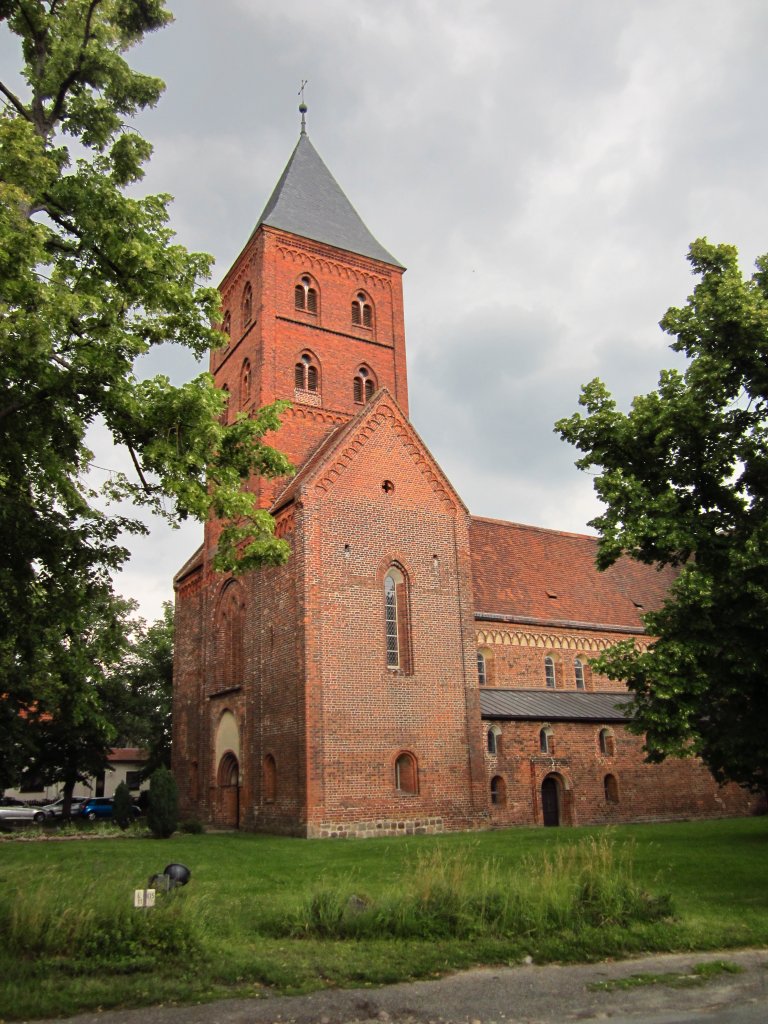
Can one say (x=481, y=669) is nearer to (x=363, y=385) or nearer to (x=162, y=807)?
(x=363, y=385)

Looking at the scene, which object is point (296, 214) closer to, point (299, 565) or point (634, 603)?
point (299, 565)

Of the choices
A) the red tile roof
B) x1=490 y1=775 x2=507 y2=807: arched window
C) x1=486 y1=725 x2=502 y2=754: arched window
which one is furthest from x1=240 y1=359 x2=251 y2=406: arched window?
x1=490 y1=775 x2=507 y2=807: arched window

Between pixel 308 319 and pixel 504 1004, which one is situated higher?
pixel 308 319

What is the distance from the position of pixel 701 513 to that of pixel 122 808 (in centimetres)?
2313

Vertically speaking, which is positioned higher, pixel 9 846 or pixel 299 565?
pixel 299 565

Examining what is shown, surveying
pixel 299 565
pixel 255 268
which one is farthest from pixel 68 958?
pixel 255 268

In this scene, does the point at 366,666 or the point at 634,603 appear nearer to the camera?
the point at 366,666

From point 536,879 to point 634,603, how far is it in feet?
92.9

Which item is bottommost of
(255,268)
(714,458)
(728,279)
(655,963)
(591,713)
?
(655,963)

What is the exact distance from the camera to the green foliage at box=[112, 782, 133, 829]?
29047mm

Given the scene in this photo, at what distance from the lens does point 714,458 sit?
14.2 m

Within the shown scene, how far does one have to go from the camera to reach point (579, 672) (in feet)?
110

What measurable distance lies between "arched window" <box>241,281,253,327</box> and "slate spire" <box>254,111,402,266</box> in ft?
7.44

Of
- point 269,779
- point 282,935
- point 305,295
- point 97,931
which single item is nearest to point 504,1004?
point 282,935
